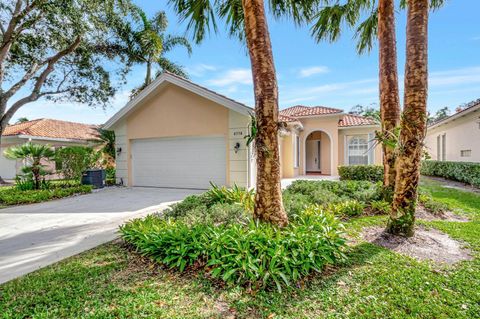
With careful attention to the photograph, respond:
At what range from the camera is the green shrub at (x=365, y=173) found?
12759 mm

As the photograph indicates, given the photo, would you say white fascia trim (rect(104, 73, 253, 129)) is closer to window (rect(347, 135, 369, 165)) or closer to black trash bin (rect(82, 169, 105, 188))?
black trash bin (rect(82, 169, 105, 188))

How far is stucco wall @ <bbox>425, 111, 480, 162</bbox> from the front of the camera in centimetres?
1214

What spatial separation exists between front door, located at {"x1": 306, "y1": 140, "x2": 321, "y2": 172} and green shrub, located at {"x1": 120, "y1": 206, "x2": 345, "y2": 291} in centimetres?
1632

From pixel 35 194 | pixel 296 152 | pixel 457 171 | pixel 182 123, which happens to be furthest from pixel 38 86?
pixel 457 171

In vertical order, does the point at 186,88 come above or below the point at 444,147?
above

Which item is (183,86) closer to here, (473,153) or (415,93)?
(415,93)

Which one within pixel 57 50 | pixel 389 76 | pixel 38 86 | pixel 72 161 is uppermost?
pixel 57 50

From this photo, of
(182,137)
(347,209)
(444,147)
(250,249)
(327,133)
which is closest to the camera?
(250,249)

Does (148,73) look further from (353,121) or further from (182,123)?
(353,121)

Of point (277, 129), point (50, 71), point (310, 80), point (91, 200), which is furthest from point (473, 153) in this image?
point (50, 71)

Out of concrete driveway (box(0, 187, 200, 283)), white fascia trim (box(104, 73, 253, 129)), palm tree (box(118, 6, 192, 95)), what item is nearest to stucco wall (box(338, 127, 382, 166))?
white fascia trim (box(104, 73, 253, 129))

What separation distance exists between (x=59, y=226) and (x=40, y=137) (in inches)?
633

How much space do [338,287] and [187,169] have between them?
9988mm

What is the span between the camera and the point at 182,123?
12.0 meters
